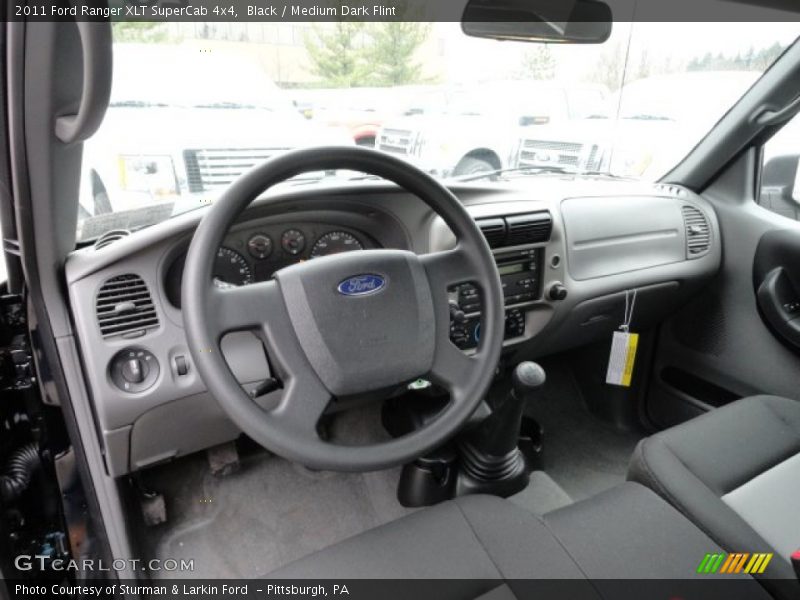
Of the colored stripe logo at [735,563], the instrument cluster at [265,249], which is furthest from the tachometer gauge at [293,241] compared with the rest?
the colored stripe logo at [735,563]

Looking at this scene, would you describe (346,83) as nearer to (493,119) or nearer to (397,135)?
(397,135)

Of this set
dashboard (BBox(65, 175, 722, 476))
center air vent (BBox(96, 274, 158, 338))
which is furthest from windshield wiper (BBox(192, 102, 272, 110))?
center air vent (BBox(96, 274, 158, 338))

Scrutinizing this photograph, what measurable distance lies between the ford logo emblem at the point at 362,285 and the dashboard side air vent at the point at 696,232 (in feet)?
5.12

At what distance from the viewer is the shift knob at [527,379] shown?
1.58 m

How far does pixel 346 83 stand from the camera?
2.07 metres

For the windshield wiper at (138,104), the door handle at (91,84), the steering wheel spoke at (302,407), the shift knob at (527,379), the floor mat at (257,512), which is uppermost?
the door handle at (91,84)

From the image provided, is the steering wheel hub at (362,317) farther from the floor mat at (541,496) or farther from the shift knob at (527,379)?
the floor mat at (541,496)

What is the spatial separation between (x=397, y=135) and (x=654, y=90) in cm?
118

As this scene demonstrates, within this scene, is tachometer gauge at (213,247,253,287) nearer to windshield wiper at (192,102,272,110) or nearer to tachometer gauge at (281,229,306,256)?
tachometer gauge at (281,229,306,256)

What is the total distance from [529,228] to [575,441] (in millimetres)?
1128

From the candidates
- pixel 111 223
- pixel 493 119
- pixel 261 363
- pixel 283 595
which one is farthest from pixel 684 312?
pixel 111 223

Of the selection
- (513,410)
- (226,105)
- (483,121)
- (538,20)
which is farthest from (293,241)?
(483,121)

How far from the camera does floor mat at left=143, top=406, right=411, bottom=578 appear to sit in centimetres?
180

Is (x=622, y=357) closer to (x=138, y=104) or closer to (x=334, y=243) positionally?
(x=334, y=243)
